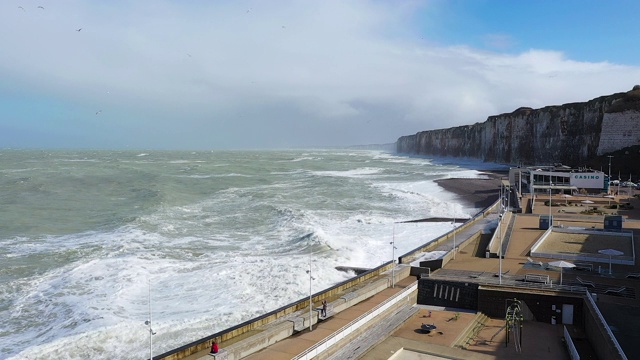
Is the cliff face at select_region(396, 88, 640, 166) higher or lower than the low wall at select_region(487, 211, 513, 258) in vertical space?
higher

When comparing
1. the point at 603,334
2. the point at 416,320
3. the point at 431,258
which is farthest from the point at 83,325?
the point at 603,334

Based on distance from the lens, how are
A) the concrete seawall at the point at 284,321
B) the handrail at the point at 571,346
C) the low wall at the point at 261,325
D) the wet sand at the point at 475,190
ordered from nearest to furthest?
1. the low wall at the point at 261,325
2. the concrete seawall at the point at 284,321
3. the handrail at the point at 571,346
4. the wet sand at the point at 475,190

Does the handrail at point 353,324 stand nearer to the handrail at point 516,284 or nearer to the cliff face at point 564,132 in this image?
the handrail at point 516,284

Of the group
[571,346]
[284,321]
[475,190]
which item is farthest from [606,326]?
[475,190]

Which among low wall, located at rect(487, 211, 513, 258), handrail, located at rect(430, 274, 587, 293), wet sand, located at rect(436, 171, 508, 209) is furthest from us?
wet sand, located at rect(436, 171, 508, 209)

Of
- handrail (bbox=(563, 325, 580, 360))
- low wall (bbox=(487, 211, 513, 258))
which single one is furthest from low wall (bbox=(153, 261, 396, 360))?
low wall (bbox=(487, 211, 513, 258))

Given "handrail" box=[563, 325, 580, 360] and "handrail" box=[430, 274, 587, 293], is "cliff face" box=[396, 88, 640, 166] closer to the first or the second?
"handrail" box=[430, 274, 587, 293]

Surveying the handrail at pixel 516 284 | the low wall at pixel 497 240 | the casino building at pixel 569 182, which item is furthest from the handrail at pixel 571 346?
the casino building at pixel 569 182
